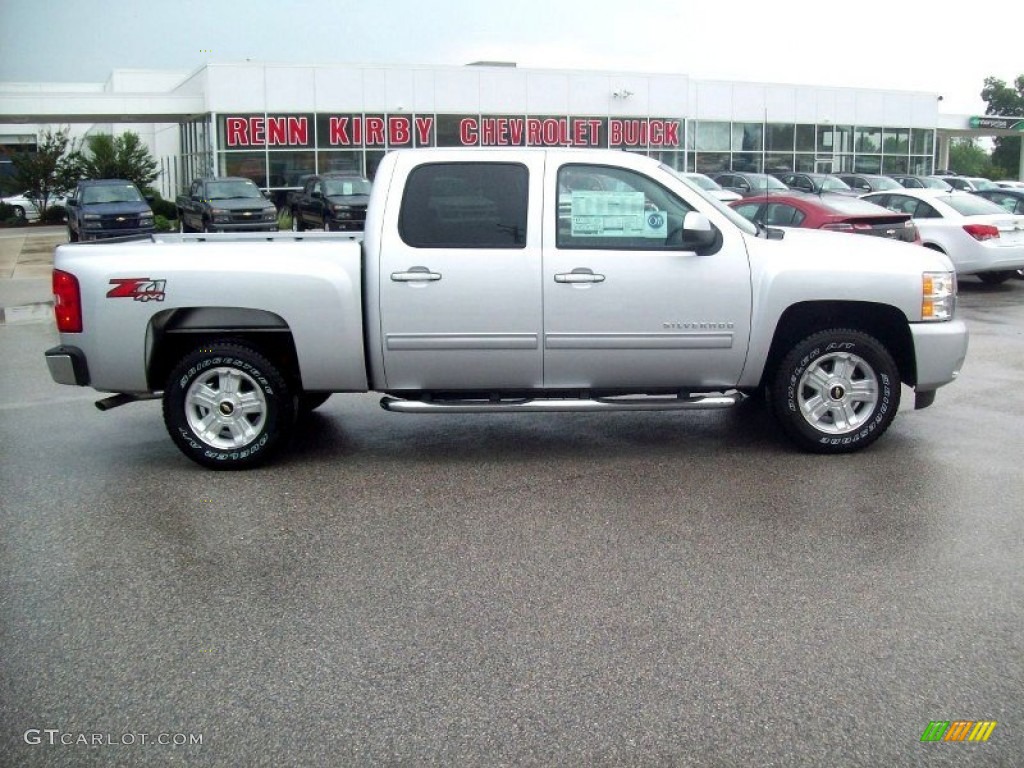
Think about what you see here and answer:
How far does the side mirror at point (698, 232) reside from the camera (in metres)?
6.77

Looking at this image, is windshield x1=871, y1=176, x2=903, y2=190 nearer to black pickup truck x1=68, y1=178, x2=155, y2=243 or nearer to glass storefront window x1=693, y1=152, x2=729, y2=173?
glass storefront window x1=693, y1=152, x2=729, y2=173

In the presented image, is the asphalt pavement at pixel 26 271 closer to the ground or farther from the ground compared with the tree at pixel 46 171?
closer to the ground

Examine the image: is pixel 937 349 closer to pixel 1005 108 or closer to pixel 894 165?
pixel 894 165

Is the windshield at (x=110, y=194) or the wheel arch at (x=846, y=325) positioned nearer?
the wheel arch at (x=846, y=325)

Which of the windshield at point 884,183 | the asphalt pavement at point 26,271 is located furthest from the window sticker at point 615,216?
the windshield at point 884,183

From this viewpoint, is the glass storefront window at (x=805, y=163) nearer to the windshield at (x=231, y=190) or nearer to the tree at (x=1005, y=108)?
the windshield at (x=231, y=190)

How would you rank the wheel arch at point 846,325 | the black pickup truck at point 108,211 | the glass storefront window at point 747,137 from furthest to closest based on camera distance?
1. the glass storefront window at point 747,137
2. the black pickup truck at point 108,211
3. the wheel arch at point 846,325

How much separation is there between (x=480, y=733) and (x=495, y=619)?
97 centimetres

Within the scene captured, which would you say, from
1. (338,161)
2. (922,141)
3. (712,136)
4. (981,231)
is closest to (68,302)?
(981,231)

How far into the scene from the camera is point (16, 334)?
13.5 metres

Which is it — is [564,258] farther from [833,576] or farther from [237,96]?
[237,96]

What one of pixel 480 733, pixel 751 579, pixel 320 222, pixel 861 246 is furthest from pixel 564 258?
pixel 320 222

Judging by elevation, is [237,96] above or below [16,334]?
→ above

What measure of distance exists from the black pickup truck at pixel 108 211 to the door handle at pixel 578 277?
22.7 m
